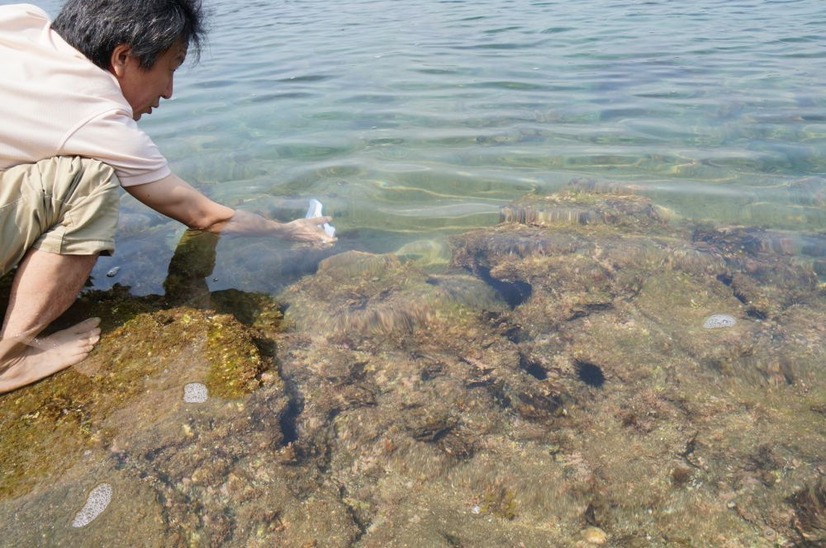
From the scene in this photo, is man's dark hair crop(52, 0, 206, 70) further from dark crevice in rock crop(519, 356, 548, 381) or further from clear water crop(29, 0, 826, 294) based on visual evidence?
dark crevice in rock crop(519, 356, 548, 381)

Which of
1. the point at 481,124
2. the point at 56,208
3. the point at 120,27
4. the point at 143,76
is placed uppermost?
the point at 120,27

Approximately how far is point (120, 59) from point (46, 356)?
135 centimetres

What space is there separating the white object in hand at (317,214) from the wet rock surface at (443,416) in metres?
0.52

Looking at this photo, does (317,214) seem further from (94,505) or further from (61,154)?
(94,505)

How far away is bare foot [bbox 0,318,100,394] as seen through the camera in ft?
7.74

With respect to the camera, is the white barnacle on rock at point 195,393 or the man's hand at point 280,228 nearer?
the white barnacle on rock at point 195,393

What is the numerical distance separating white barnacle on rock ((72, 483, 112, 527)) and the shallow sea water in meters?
0.03

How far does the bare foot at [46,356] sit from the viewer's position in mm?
2359

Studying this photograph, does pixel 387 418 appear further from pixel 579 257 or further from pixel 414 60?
pixel 414 60

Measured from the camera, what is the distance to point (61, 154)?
2486 millimetres

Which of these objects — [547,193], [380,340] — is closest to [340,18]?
[547,193]

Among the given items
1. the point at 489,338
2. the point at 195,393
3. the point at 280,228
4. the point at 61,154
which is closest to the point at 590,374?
the point at 489,338

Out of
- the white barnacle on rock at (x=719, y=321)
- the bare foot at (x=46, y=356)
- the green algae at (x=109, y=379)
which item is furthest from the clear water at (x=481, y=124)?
the white barnacle on rock at (x=719, y=321)

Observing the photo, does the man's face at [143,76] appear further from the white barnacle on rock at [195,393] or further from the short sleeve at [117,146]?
the white barnacle on rock at [195,393]
